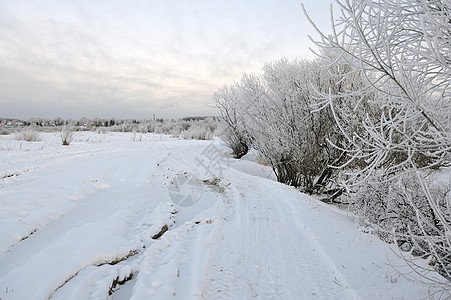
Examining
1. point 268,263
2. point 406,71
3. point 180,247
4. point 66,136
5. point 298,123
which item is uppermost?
point 298,123

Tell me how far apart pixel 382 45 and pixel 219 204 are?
14.6ft

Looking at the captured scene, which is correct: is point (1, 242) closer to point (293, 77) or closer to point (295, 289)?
point (295, 289)

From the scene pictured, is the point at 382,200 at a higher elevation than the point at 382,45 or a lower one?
lower

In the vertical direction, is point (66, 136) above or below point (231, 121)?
below

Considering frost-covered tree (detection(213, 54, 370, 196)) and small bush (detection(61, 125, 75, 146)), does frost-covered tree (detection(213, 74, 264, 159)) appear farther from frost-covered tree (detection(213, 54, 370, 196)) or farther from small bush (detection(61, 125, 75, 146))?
small bush (detection(61, 125, 75, 146))

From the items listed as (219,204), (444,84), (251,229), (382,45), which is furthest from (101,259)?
(444,84)

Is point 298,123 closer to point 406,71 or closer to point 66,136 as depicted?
point 406,71

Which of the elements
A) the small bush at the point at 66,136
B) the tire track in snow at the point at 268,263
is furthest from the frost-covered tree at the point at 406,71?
the small bush at the point at 66,136

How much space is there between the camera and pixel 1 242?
339cm

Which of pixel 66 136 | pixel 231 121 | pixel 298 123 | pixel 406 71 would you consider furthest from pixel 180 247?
pixel 66 136

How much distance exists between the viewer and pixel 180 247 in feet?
11.7

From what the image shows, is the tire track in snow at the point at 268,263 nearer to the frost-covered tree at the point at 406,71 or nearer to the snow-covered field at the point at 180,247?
the snow-covered field at the point at 180,247

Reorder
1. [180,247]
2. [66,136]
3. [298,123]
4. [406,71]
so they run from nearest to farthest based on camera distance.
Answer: [406,71]
[180,247]
[298,123]
[66,136]

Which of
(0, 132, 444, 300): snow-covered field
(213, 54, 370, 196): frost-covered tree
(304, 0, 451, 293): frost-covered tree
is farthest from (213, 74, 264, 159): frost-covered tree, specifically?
(304, 0, 451, 293): frost-covered tree
